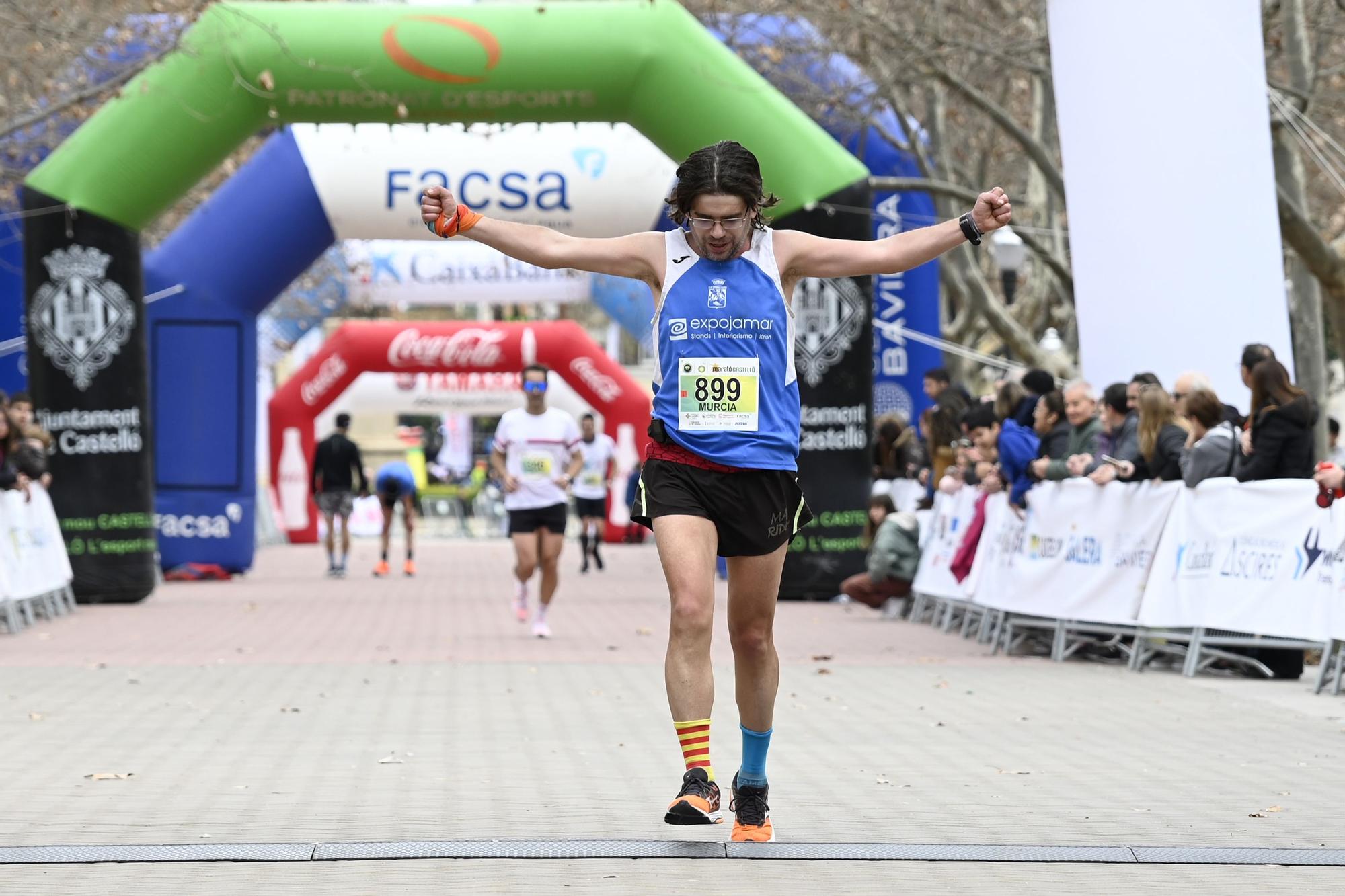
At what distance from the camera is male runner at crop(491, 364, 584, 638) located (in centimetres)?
1411

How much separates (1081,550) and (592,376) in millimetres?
20616

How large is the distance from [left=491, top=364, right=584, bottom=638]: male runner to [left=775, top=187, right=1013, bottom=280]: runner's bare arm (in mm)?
8084

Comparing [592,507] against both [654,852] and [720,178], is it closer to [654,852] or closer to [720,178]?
[720,178]

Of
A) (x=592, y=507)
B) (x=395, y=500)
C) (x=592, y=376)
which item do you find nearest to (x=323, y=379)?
(x=592, y=376)

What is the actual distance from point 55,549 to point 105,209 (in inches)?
116

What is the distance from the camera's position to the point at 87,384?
56.7 feet

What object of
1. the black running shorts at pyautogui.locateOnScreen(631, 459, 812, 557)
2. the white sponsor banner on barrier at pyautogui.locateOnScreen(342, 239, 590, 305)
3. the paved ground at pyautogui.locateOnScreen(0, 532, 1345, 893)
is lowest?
the paved ground at pyautogui.locateOnScreen(0, 532, 1345, 893)

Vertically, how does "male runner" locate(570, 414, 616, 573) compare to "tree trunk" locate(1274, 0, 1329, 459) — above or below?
below

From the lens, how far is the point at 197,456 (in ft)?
68.9

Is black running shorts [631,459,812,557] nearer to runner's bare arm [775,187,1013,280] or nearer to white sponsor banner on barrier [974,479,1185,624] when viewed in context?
runner's bare arm [775,187,1013,280]

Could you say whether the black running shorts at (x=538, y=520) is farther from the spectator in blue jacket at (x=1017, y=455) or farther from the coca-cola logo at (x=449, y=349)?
the coca-cola logo at (x=449, y=349)

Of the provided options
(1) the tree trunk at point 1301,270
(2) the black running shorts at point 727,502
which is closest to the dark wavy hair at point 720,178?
(2) the black running shorts at point 727,502

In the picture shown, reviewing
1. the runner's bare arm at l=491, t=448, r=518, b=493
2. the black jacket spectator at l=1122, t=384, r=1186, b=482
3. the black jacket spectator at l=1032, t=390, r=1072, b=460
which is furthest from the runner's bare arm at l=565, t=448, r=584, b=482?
the black jacket spectator at l=1122, t=384, r=1186, b=482

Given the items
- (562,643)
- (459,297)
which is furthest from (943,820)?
(459,297)
